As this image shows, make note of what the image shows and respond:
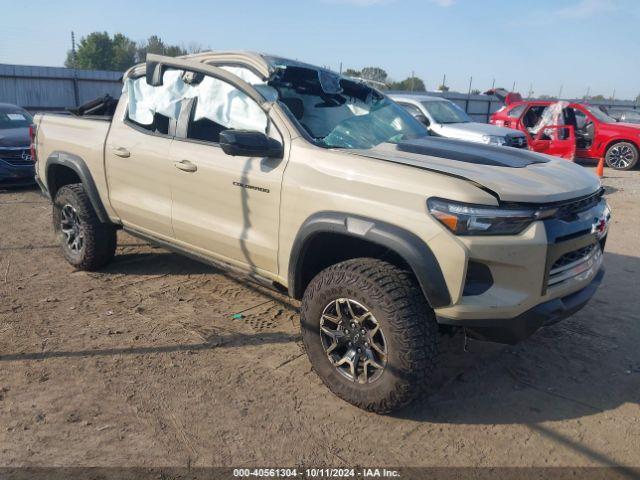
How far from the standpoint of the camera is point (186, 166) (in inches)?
154

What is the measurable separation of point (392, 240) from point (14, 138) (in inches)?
350

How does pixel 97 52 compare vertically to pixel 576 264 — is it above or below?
above

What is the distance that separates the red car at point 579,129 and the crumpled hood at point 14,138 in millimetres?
10497

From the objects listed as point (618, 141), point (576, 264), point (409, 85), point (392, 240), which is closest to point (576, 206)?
point (576, 264)

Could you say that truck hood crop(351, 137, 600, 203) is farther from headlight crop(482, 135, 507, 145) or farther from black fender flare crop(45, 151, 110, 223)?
headlight crop(482, 135, 507, 145)

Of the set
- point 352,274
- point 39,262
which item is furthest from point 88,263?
point 352,274

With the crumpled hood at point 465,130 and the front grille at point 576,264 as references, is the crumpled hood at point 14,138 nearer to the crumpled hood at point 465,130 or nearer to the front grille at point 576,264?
the crumpled hood at point 465,130

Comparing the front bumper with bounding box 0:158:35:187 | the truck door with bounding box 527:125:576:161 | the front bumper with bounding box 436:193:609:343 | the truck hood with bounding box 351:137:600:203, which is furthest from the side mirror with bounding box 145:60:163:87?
the truck door with bounding box 527:125:576:161

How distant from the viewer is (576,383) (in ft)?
11.3

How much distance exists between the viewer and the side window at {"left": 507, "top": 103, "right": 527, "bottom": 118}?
549 inches

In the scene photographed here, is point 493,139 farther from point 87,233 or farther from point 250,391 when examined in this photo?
point 250,391

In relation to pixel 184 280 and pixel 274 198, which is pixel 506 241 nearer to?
pixel 274 198

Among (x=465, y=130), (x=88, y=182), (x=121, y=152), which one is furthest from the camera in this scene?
(x=465, y=130)

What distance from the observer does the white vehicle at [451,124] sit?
11078mm
